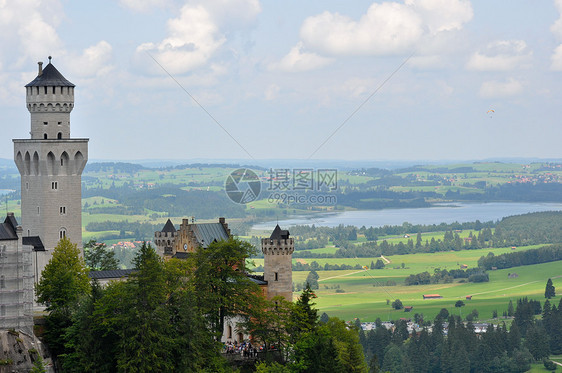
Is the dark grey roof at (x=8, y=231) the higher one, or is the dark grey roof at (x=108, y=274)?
the dark grey roof at (x=8, y=231)

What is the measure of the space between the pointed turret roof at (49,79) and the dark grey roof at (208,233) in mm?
19576

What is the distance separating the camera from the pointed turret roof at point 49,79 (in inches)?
3666

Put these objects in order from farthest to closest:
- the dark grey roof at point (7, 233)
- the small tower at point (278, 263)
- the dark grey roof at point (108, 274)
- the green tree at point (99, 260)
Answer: the green tree at point (99, 260) → the small tower at point (278, 263) → the dark grey roof at point (108, 274) → the dark grey roof at point (7, 233)

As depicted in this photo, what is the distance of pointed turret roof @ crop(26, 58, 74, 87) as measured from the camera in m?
93.1

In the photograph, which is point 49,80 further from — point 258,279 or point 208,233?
point 258,279

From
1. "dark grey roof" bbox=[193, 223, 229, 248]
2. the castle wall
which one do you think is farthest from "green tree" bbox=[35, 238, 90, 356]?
the castle wall

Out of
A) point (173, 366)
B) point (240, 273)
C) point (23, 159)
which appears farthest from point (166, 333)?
point (23, 159)

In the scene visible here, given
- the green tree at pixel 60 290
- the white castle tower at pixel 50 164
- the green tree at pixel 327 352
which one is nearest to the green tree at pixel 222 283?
the green tree at pixel 327 352

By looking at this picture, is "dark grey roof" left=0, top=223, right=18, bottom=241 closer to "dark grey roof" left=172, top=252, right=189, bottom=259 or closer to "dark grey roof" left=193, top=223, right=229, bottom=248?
"dark grey roof" left=172, top=252, right=189, bottom=259

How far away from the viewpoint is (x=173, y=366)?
7238 centimetres

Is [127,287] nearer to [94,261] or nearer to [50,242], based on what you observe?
[50,242]

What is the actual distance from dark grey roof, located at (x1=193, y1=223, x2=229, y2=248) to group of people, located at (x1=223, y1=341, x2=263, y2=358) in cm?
1524

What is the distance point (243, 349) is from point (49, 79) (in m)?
31.3

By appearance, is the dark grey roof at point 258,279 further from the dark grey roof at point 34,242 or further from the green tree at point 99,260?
the dark grey roof at point 34,242
